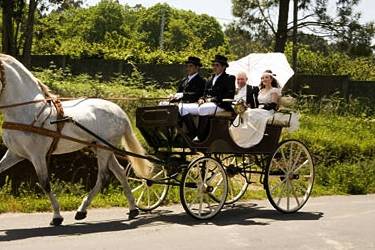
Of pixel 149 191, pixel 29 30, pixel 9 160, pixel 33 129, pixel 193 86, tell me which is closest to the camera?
pixel 33 129

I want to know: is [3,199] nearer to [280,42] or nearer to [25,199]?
[25,199]

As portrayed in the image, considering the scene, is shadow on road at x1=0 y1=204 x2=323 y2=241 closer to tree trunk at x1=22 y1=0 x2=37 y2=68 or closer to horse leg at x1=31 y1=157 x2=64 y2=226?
horse leg at x1=31 y1=157 x2=64 y2=226

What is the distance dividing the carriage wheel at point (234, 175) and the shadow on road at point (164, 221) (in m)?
0.34

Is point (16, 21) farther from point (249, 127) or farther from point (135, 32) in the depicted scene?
point (135, 32)

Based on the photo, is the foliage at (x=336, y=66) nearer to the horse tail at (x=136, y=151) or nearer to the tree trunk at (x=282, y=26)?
the tree trunk at (x=282, y=26)

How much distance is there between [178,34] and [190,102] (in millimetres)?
83748

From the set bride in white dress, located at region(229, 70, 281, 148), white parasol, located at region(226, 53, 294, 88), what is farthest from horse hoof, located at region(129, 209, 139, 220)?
white parasol, located at region(226, 53, 294, 88)

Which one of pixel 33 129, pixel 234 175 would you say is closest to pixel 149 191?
pixel 234 175

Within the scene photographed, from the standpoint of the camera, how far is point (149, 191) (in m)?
10.8

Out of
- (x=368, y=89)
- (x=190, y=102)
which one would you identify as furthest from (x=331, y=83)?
(x=190, y=102)

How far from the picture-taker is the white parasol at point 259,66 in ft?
39.1

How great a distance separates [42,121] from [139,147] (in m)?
1.67

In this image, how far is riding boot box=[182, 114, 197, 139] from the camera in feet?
32.8

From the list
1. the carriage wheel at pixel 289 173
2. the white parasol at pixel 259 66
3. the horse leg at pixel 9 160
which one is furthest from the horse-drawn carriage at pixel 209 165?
the horse leg at pixel 9 160
